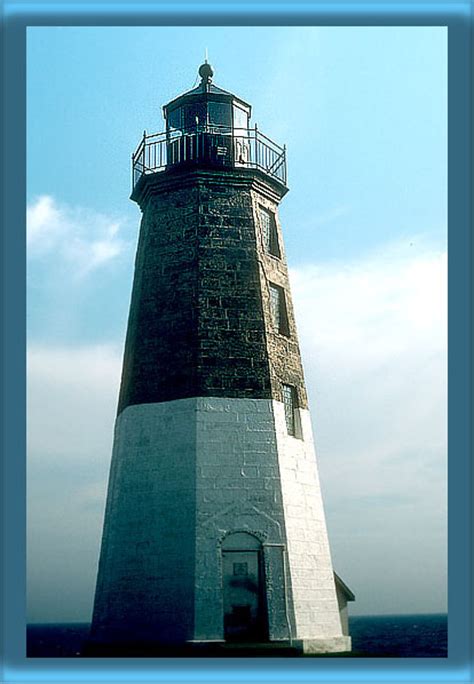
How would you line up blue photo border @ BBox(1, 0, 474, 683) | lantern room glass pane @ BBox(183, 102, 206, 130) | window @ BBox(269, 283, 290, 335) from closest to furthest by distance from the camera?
1. blue photo border @ BBox(1, 0, 474, 683)
2. window @ BBox(269, 283, 290, 335)
3. lantern room glass pane @ BBox(183, 102, 206, 130)

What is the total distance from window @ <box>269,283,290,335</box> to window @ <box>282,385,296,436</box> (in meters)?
1.08

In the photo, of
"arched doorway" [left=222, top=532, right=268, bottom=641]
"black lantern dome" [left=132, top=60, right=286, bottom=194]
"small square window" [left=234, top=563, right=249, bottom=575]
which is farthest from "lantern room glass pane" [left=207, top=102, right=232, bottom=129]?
"small square window" [left=234, top=563, right=249, bottom=575]

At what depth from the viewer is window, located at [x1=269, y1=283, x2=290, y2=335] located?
19.0 metres

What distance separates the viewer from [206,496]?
55.8 feet

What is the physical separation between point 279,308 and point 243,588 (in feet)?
17.1

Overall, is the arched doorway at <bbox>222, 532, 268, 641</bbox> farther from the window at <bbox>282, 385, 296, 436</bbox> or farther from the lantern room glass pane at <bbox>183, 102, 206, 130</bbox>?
the lantern room glass pane at <bbox>183, 102, 206, 130</bbox>

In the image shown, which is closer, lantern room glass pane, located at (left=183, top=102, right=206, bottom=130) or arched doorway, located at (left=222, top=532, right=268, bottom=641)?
arched doorway, located at (left=222, top=532, right=268, bottom=641)

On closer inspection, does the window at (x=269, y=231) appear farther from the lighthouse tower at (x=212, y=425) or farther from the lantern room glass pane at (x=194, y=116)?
the lantern room glass pane at (x=194, y=116)

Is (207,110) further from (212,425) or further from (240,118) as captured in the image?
(212,425)

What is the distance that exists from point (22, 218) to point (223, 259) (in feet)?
13.7

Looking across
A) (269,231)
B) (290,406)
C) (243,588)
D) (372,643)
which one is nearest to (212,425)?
(290,406)
